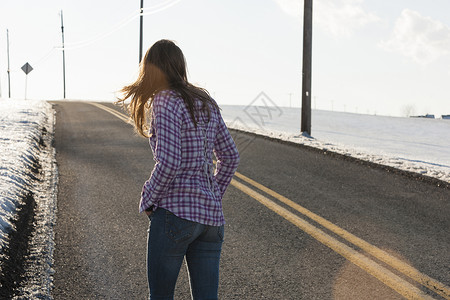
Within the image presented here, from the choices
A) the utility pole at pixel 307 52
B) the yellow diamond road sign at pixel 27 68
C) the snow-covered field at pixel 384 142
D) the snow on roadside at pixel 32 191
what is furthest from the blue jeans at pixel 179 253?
the yellow diamond road sign at pixel 27 68

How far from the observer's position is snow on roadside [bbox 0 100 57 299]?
4651 mm

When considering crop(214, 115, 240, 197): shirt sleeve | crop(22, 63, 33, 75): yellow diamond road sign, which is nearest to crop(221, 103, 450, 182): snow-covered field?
crop(214, 115, 240, 197): shirt sleeve

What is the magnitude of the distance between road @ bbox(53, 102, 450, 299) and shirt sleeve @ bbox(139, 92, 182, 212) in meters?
2.18

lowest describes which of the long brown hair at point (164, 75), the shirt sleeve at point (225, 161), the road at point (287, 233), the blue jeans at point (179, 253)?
the road at point (287, 233)

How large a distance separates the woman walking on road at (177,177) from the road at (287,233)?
5.93 ft

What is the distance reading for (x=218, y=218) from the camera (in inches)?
99.7

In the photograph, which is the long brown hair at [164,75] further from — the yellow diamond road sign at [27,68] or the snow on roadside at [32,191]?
the yellow diamond road sign at [27,68]

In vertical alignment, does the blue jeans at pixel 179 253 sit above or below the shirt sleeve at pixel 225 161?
below

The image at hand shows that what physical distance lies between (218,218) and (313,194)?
5.65 metres

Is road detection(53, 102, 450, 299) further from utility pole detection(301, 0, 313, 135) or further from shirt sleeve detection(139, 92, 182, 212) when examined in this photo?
utility pole detection(301, 0, 313, 135)

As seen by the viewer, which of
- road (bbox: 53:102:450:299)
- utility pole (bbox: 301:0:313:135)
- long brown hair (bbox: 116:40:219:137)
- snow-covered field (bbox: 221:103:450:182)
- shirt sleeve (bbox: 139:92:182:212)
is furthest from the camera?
utility pole (bbox: 301:0:313:135)

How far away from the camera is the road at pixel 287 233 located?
4.45 m

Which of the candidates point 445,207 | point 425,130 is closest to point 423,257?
point 445,207

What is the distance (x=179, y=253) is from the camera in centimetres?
247
